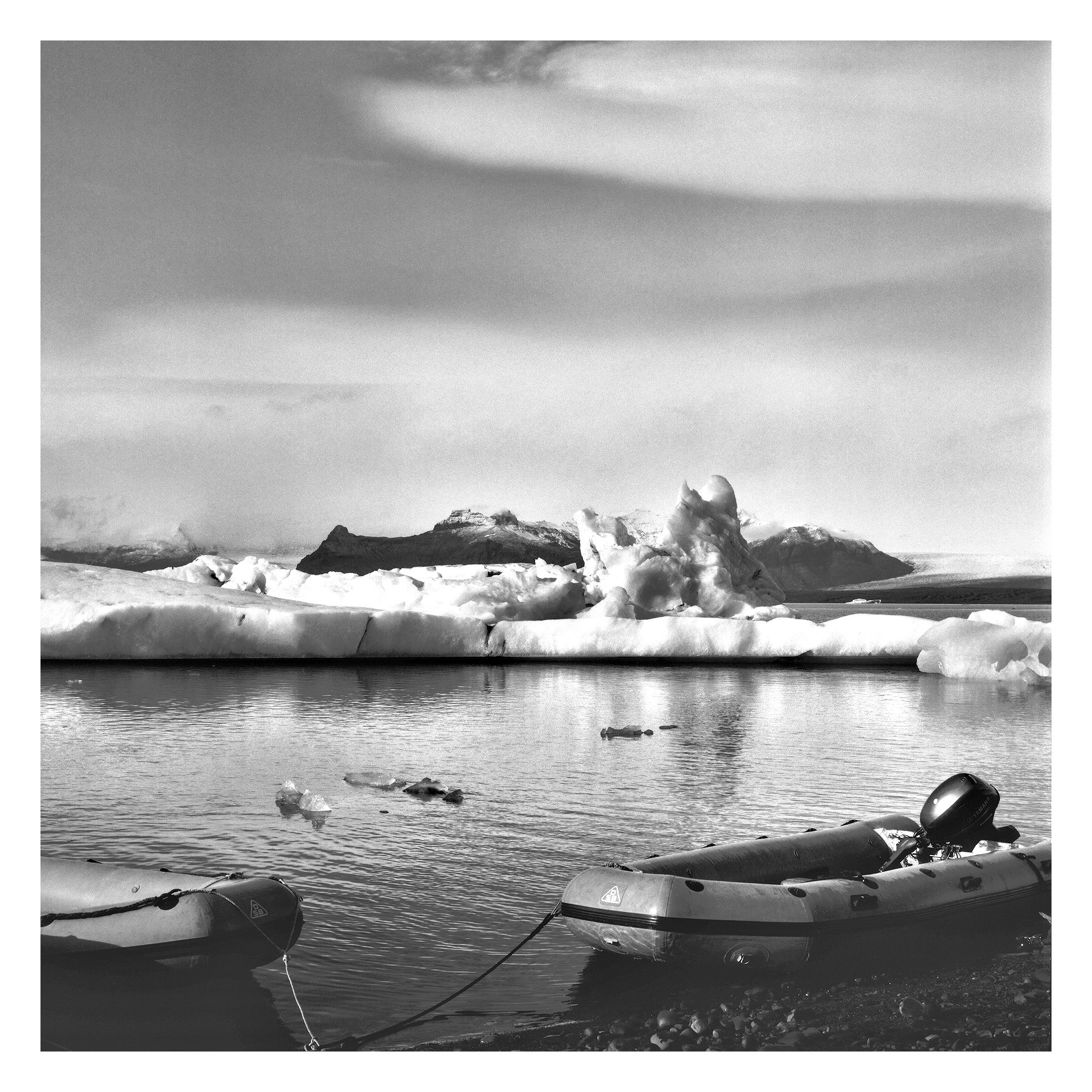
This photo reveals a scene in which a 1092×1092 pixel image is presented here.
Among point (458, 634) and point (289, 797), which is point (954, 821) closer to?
point (289, 797)

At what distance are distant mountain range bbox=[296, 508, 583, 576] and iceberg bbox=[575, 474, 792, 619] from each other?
2.76m

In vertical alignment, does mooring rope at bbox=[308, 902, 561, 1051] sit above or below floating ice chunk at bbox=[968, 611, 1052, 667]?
below

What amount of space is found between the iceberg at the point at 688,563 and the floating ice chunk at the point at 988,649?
108 inches

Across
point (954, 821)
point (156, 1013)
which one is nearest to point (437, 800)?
point (954, 821)

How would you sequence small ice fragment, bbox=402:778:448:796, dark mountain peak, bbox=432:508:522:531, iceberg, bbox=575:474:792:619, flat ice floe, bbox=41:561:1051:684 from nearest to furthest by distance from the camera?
small ice fragment, bbox=402:778:448:796 → flat ice floe, bbox=41:561:1051:684 → iceberg, bbox=575:474:792:619 → dark mountain peak, bbox=432:508:522:531

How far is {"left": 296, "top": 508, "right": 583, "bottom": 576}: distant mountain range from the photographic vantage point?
23.0 meters

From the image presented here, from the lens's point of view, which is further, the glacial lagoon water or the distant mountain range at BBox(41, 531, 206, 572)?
the distant mountain range at BBox(41, 531, 206, 572)

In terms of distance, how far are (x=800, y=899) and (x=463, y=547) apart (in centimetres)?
2036

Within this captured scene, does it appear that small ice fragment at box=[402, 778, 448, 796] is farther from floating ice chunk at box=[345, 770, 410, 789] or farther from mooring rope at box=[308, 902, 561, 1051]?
mooring rope at box=[308, 902, 561, 1051]

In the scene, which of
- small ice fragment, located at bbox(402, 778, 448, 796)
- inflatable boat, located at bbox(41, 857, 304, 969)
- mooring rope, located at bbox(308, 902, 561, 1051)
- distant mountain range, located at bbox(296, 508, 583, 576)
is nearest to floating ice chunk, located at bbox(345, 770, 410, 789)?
small ice fragment, located at bbox(402, 778, 448, 796)

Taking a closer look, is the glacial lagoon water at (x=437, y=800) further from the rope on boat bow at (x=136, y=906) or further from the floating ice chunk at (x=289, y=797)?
the rope on boat bow at (x=136, y=906)

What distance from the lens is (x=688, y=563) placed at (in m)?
20.8
